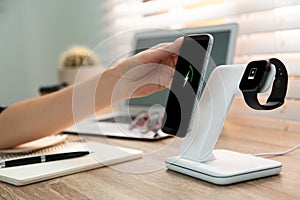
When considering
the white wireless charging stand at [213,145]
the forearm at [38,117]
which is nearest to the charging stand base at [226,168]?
the white wireless charging stand at [213,145]

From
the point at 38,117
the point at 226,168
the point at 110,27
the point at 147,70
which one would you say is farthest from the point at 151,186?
the point at 110,27

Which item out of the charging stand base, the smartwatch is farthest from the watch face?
the charging stand base

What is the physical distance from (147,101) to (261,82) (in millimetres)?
293

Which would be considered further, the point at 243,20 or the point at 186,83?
the point at 243,20

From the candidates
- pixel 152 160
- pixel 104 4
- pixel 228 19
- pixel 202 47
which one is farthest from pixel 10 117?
pixel 104 4

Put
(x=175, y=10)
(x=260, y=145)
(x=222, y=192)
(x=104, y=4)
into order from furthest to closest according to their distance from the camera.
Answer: (x=104, y=4)
(x=175, y=10)
(x=260, y=145)
(x=222, y=192)

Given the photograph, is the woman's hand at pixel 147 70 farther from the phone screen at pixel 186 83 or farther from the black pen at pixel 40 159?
the black pen at pixel 40 159

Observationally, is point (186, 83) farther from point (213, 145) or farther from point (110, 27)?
point (110, 27)

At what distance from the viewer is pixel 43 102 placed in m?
0.82

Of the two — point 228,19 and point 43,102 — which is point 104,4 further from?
point 43,102

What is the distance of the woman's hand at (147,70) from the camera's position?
62 cm

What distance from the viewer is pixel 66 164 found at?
0.65m

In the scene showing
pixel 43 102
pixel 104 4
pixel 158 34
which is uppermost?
pixel 104 4

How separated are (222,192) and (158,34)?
47 cm
